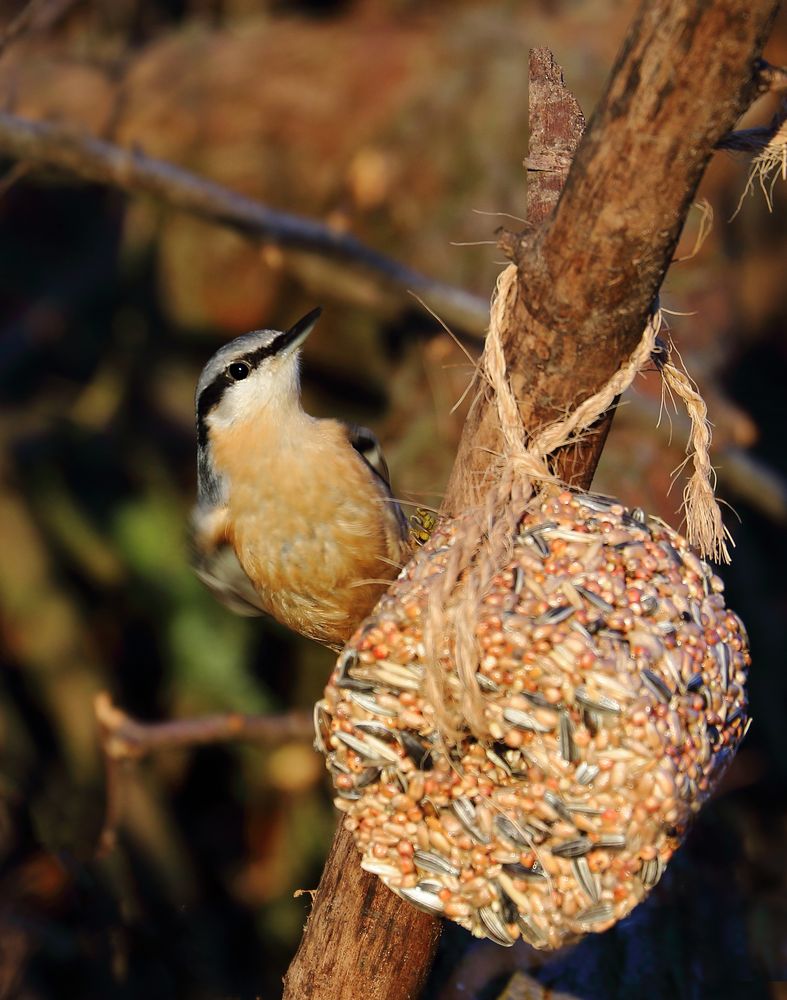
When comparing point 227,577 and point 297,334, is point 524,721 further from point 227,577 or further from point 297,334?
point 297,334

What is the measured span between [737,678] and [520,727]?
441 millimetres

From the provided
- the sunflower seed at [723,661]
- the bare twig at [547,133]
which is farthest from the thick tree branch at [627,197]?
the sunflower seed at [723,661]

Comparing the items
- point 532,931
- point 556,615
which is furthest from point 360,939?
point 556,615

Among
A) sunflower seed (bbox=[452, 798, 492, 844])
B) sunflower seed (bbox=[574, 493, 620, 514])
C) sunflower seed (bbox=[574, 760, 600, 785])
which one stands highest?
sunflower seed (bbox=[574, 493, 620, 514])

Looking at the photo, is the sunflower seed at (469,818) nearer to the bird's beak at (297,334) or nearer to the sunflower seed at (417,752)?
the sunflower seed at (417,752)

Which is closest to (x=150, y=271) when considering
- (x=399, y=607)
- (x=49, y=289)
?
(x=49, y=289)

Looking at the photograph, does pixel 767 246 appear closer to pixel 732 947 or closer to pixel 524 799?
pixel 732 947

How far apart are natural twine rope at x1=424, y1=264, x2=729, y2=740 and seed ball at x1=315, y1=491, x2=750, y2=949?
2cm

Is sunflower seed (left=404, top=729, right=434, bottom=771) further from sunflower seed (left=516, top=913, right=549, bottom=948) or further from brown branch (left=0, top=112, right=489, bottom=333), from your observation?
brown branch (left=0, top=112, right=489, bottom=333)

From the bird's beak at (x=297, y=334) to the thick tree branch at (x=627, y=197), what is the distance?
887mm

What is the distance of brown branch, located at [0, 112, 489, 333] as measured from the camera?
5.02 m

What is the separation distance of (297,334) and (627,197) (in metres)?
1.26

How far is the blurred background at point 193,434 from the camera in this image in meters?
5.30

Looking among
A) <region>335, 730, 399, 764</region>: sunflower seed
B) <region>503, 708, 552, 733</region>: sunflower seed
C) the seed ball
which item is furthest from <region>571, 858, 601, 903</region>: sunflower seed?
<region>335, 730, 399, 764</region>: sunflower seed
